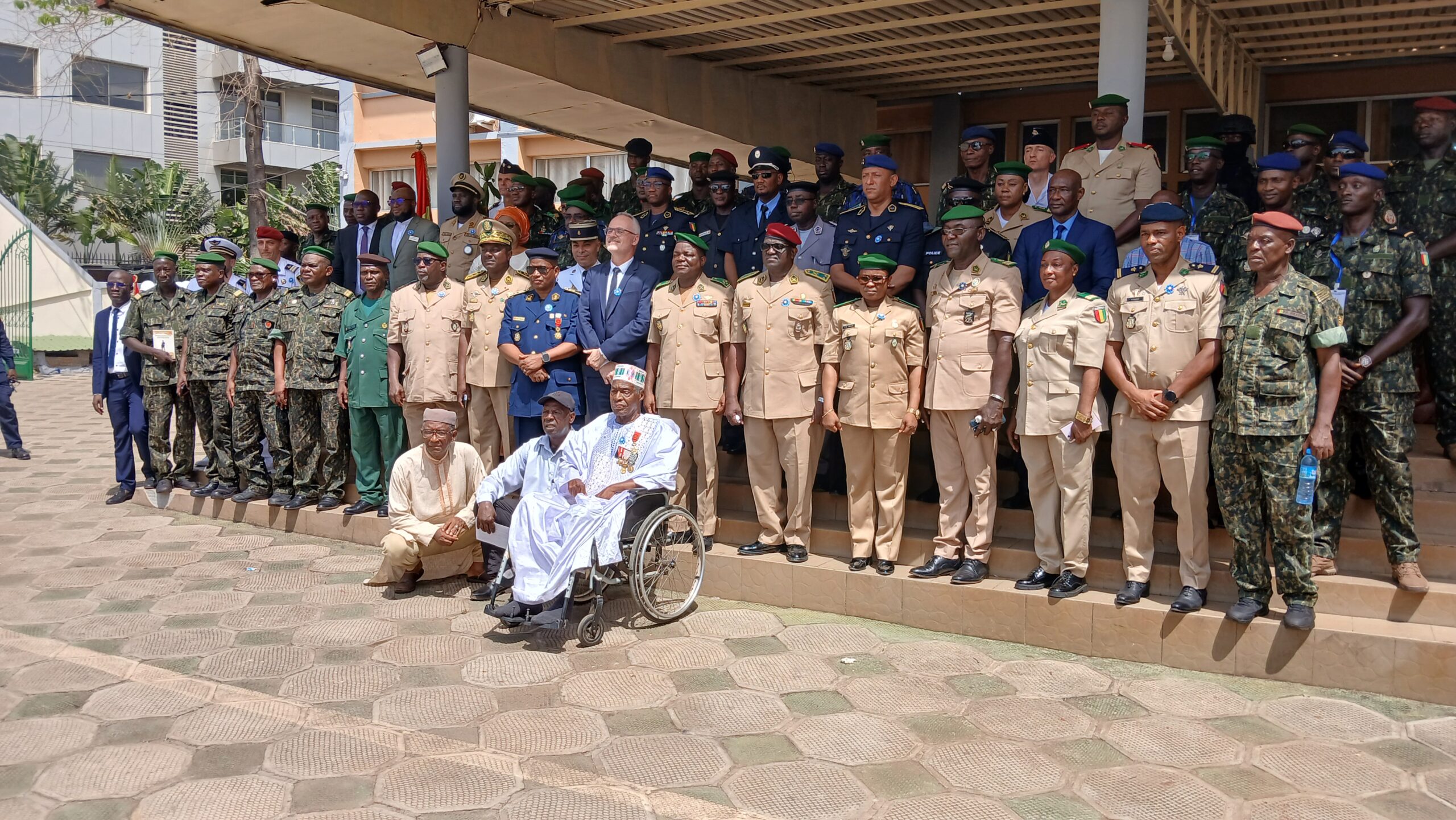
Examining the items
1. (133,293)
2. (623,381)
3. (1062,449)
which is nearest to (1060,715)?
(1062,449)

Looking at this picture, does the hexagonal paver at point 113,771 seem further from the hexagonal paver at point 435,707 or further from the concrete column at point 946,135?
the concrete column at point 946,135

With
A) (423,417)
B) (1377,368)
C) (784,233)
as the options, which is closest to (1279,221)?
(1377,368)

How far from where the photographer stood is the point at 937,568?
5.67 metres

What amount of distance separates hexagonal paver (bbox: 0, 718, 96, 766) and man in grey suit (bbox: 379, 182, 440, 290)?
176 inches

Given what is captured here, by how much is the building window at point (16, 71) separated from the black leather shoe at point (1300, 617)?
31.0 metres

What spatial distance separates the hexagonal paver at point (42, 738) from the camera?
399 cm

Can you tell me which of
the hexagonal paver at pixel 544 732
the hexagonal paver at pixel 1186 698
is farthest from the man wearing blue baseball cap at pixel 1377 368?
the hexagonal paver at pixel 544 732

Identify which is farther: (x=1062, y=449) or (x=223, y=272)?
(x=223, y=272)

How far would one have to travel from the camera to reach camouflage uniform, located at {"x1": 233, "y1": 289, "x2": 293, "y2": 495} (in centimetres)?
805

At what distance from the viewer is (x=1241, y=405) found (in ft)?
15.6

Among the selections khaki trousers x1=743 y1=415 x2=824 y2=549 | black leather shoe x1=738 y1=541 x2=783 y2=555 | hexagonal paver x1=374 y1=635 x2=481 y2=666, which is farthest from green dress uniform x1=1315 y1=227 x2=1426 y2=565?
hexagonal paver x1=374 y1=635 x2=481 y2=666

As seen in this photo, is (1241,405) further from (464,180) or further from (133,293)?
(133,293)

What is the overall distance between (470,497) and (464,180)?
9.86 feet

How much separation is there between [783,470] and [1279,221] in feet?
9.48
